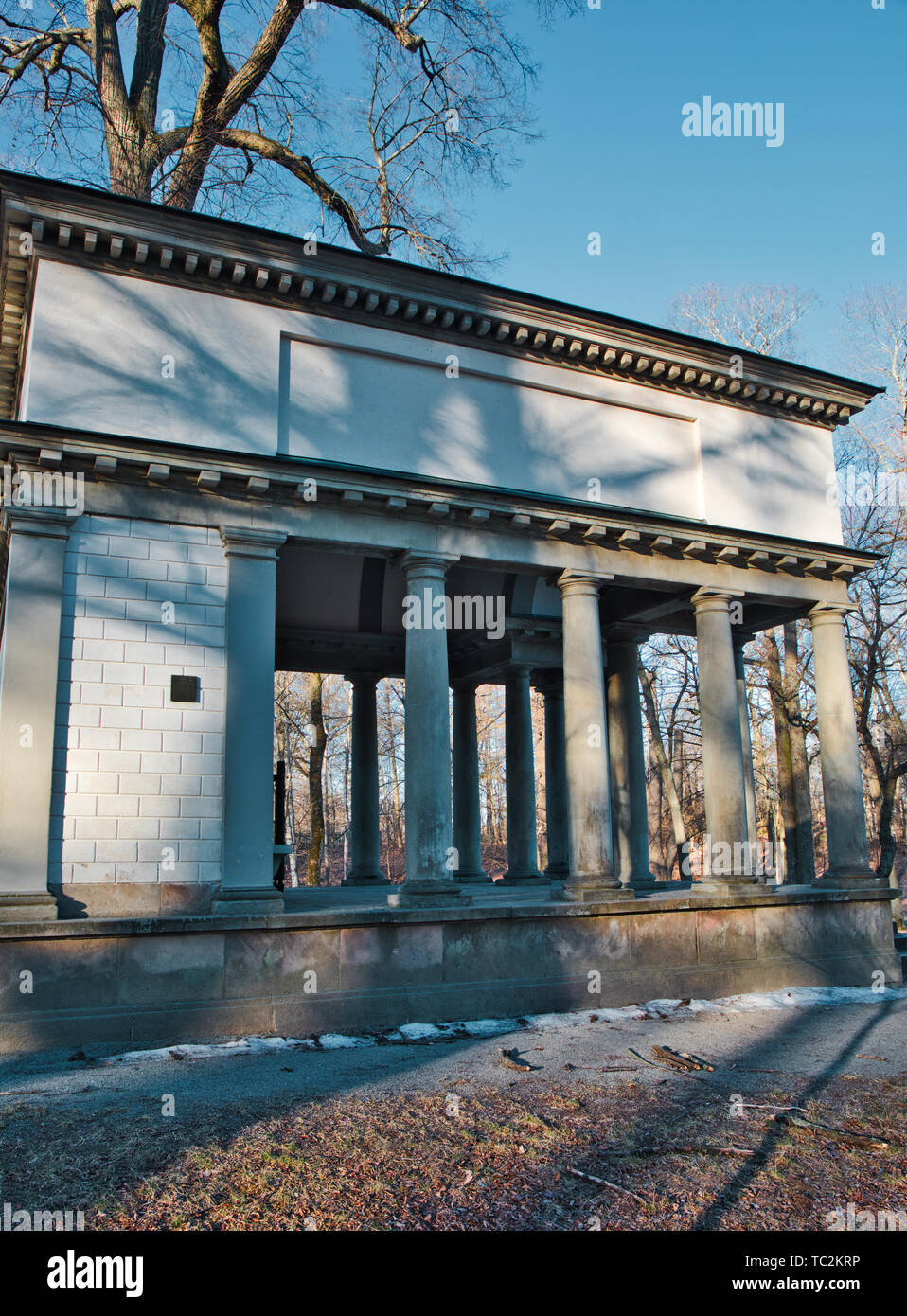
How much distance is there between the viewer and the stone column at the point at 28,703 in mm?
10594

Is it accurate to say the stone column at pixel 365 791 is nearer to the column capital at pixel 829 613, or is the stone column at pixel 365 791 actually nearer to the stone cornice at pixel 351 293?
the stone cornice at pixel 351 293

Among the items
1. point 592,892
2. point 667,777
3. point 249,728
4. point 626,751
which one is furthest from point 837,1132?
point 667,777

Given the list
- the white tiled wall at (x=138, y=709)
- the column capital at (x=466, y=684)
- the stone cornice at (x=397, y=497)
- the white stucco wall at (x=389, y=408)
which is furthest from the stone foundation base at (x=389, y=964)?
the column capital at (x=466, y=684)

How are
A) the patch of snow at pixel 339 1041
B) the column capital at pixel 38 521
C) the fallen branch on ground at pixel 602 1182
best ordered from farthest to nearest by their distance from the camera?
1. the column capital at pixel 38 521
2. the patch of snow at pixel 339 1041
3. the fallen branch on ground at pixel 602 1182

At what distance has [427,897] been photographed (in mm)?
12688

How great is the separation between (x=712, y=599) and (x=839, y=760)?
152 inches

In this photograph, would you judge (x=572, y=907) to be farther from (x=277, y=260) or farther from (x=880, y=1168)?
(x=277, y=260)

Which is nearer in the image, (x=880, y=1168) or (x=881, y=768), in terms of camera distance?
(x=880, y=1168)

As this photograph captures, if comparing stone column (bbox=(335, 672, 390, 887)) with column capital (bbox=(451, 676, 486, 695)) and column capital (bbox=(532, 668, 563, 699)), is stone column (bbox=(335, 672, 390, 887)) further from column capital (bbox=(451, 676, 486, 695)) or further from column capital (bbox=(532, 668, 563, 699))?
column capital (bbox=(532, 668, 563, 699))

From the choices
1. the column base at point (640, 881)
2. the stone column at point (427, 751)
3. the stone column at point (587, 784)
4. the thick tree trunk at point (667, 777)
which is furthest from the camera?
the thick tree trunk at point (667, 777)

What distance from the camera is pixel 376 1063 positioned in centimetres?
982

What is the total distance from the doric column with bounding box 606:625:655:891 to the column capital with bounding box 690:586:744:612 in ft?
9.70
